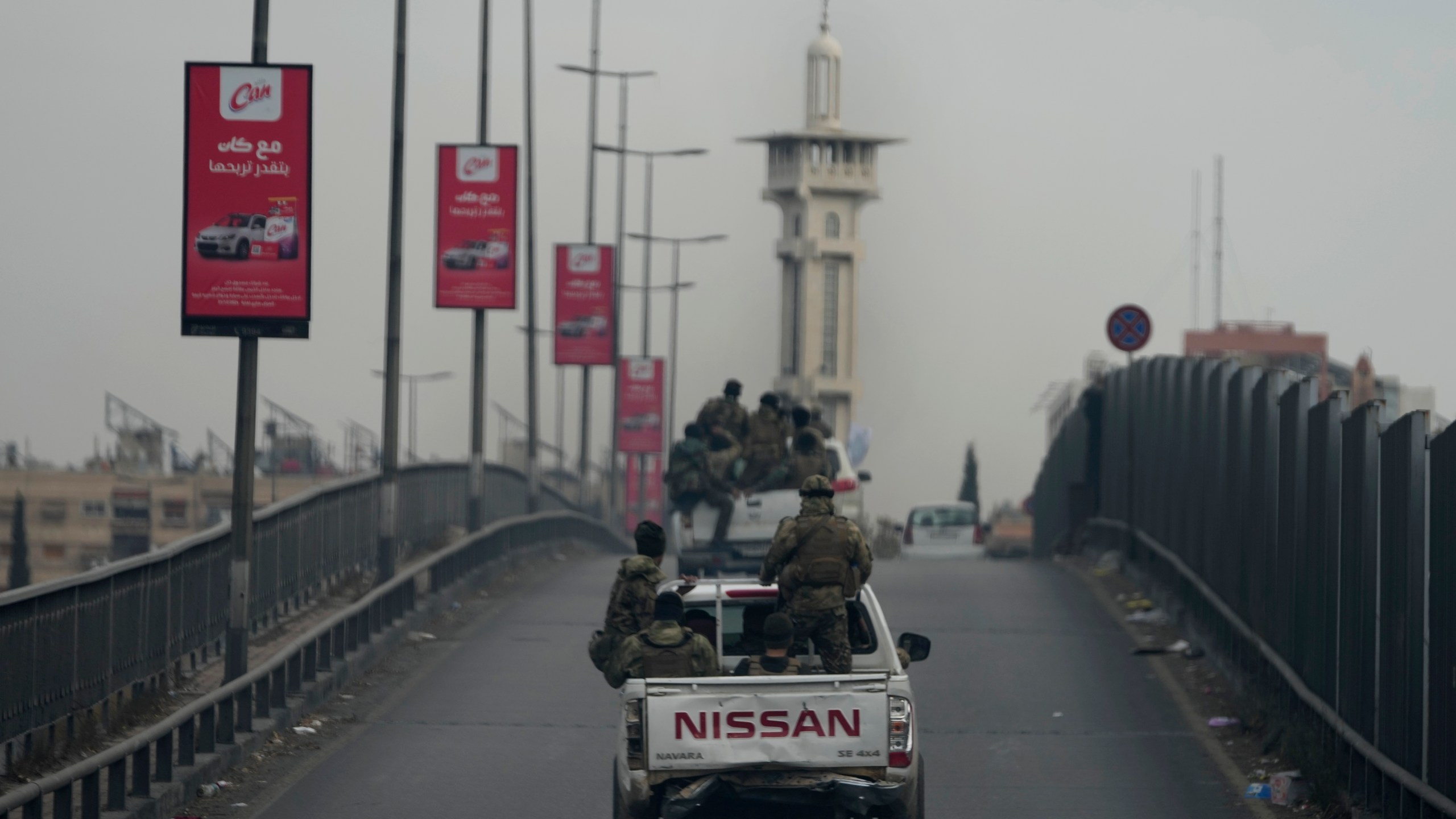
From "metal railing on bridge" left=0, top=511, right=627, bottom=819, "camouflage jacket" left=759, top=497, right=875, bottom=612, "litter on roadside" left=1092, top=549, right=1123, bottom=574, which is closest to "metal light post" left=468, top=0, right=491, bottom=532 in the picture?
"metal railing on bridge" left=0, top=511, right=627, bottom=819

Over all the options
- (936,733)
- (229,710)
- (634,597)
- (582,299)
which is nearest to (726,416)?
(936,733)

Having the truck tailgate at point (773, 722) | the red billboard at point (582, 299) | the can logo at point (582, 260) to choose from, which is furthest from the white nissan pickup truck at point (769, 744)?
the can logo at point (582, 260)

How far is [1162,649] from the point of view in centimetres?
2000

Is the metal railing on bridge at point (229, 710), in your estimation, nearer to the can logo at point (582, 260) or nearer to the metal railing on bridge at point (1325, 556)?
the metal railing on bridge at point (1325, 556)

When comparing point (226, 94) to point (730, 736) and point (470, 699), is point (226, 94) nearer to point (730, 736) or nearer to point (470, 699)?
point (470, 699)

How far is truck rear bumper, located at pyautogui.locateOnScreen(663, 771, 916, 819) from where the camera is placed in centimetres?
992

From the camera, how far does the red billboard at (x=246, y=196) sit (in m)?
15.1

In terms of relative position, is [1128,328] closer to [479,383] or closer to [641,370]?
[479,383]

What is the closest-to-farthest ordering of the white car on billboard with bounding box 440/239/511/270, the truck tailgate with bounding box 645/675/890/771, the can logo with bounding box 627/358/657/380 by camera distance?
the truck tailgate with bounding box 645/675/890/771 → the white car on billboard with bounding box 440/239/511/270 → the can logo with bounding box 627/358/657/380

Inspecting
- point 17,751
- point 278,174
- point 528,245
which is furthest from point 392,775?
point 528,245

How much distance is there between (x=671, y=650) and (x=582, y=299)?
104 ft

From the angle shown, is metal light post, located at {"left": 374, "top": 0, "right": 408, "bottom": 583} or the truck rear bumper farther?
metal light post, located at {"left": 374, "top": 0, "right": 408, "bottom": 583}

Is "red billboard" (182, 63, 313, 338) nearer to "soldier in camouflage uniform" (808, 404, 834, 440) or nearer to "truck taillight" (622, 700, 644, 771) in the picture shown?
"truck taillight" (622, 700, 644, 771)

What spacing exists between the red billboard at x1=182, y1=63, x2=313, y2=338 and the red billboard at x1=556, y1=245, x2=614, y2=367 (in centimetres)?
2589
